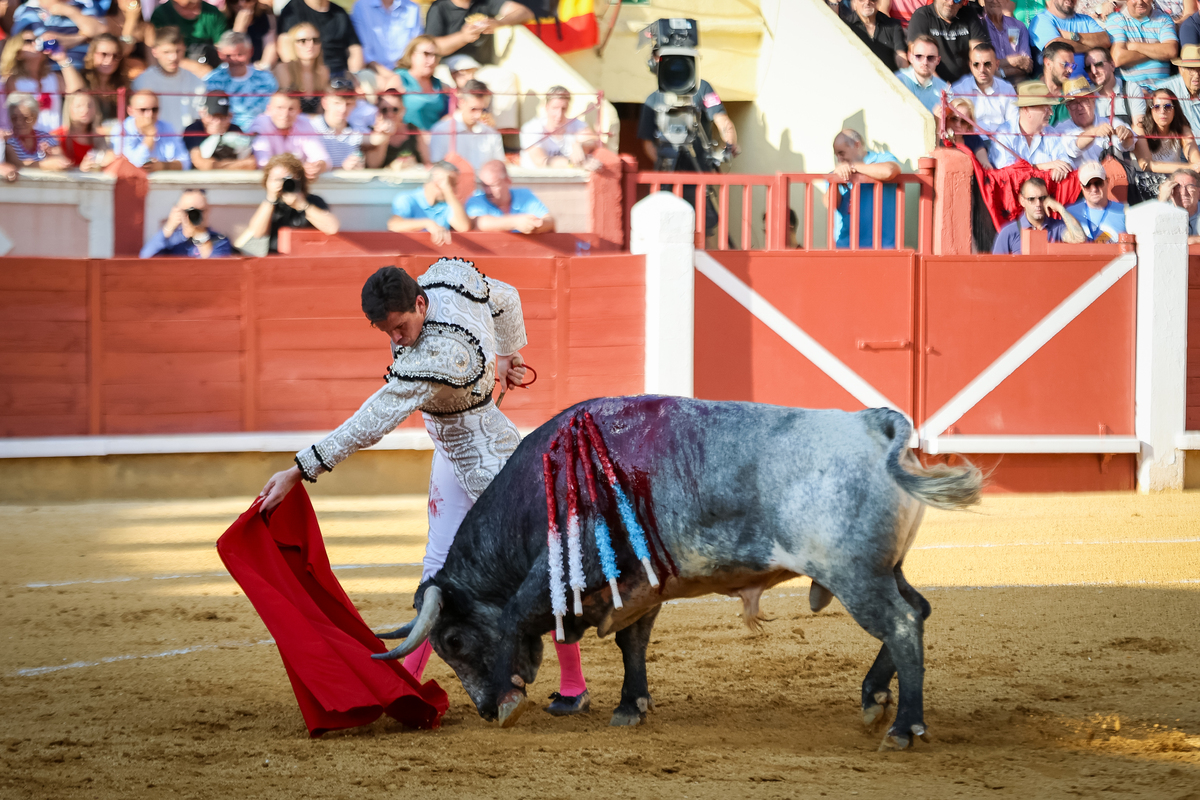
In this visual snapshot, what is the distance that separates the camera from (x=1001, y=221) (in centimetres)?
822

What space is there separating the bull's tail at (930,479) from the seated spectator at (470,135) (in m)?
5.90

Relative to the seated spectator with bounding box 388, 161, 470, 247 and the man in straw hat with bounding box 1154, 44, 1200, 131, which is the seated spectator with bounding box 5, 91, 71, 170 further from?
the man in straw hat with bounding box 1154, 44, 1200, 131

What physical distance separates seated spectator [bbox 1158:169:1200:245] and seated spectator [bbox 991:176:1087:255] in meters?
0.97

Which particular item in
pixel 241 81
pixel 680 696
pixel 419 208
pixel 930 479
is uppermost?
pixel 241 81

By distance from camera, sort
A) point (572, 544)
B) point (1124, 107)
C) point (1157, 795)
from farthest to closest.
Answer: point (1124, 107)
point (572, 544)
point (1157, 795)

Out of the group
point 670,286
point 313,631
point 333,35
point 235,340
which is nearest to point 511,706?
point 313,631

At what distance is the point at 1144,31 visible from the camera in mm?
10500

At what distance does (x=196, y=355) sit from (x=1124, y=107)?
285 inches

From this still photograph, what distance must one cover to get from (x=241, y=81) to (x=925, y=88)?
5054mm

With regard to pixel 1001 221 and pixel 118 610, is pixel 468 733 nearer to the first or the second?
pixel 118 610

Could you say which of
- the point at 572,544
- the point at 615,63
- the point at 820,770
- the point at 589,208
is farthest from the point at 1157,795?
the point at 615,63

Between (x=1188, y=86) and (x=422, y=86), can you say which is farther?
(x=1188, y=86)

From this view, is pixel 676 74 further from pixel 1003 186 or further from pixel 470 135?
pixel 1003 186

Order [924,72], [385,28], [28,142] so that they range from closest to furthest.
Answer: [28,142], [385,28], [924,72]
